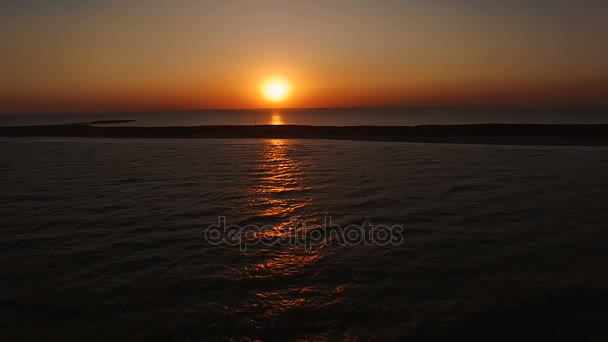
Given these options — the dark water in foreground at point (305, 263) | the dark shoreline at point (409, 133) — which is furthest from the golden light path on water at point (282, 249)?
the dark shoreline at point (409, 133)

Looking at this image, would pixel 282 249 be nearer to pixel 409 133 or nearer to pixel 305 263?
pixel 305 263

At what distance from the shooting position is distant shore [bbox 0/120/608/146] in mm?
36344

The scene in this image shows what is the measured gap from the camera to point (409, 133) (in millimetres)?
44594

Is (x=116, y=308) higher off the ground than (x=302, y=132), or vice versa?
(x=302, y=132)

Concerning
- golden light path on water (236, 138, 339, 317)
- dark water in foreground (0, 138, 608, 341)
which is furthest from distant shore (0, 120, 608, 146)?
golden light path on water (236, 138, 339, 317)

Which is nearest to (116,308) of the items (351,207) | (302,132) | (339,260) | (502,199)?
(339,260)

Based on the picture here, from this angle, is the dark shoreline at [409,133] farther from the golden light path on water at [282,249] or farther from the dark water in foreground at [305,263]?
the golden light path on water at [282,249]

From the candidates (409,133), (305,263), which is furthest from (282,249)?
(409,133)

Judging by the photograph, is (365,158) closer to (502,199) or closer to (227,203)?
(502,199)

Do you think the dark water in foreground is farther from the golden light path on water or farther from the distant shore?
the distant shore

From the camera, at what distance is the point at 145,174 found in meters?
18.9

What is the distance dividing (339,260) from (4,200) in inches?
496

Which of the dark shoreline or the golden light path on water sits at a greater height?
the dark shoreline

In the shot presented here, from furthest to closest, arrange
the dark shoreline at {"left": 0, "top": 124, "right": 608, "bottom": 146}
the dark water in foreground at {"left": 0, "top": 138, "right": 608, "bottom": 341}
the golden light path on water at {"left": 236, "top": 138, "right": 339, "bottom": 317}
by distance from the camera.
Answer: the dark shoreline at {"left": 0, "top": 124, "right": 608, "bottom": 146}
the golden light path on water at {"left": 236, "top": 138, "right": 339, "bottom": 317}
the dark water in foreground at {"left": 0, "top": 138, "right": 608, "bottom": 341}
